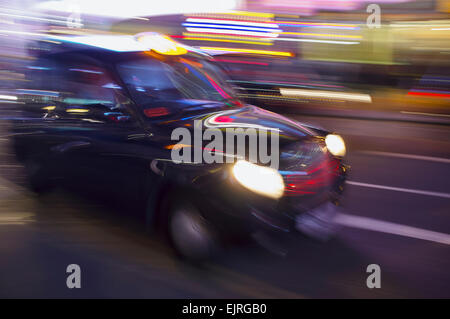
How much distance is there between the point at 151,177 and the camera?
3.50 meters

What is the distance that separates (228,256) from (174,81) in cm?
158

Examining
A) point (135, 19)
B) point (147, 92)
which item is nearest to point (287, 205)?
point (147, 92)

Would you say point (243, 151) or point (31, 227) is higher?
point (243, 151)

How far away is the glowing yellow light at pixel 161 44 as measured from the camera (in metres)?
4.32

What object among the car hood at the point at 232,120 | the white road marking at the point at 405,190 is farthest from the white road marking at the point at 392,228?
the car hood at the point at 232,120

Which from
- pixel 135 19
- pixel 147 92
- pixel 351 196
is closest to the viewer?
pixel 147 92

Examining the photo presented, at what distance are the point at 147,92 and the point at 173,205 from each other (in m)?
1.01

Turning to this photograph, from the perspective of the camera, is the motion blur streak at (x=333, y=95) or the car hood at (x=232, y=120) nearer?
the car hood at (x=232, y=120)

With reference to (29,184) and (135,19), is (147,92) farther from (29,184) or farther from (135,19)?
(135,19)

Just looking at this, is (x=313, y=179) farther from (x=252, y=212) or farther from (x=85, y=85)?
(x=85, y=85)

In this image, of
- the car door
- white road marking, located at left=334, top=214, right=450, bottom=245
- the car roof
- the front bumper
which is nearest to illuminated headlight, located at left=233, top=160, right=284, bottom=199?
the front bumper

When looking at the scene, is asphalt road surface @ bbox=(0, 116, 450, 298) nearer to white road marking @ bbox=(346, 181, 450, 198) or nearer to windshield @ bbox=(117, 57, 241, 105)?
white road marking @ bbox=(346, 181, 450, 198)

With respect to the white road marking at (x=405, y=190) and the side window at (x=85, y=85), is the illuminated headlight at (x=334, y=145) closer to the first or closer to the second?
the white road marking at (x=405, y=190)
